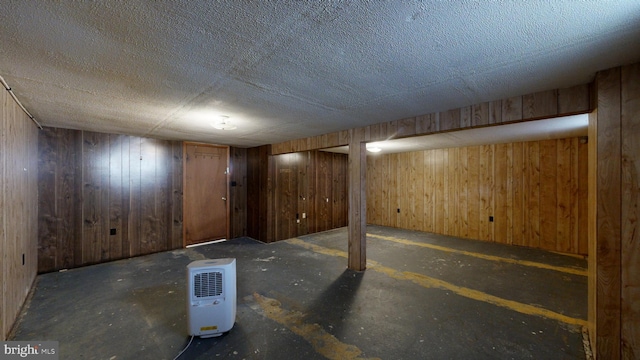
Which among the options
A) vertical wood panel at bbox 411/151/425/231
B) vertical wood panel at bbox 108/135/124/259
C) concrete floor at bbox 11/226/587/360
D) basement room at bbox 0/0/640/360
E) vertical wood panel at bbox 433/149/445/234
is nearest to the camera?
basement room at bbox 0/0/640/360

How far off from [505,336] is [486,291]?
91 cm

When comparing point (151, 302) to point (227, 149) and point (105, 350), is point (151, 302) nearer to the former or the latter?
point (105, 350)

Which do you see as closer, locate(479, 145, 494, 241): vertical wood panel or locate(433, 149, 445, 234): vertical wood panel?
locate(479, 145, 494, 241): vertical wood panel

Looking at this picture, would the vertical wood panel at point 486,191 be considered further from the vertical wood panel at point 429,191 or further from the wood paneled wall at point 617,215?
the wood paneled wall at point 617,215

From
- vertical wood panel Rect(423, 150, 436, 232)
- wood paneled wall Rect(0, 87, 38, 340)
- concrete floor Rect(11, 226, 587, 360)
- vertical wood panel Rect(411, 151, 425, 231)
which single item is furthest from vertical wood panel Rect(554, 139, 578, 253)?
wood paneled wall Rect(0, 87, 38, 340)

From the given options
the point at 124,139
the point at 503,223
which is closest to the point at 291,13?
the point at 124,139

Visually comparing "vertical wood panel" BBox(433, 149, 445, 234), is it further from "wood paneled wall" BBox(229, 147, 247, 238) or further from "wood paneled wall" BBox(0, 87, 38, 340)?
"wood paneled wall" BBox(0, 87, 38, 340)

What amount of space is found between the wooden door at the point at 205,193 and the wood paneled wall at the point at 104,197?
0.60 feet

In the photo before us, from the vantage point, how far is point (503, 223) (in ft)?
16.5

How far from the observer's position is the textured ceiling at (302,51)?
1118 mm

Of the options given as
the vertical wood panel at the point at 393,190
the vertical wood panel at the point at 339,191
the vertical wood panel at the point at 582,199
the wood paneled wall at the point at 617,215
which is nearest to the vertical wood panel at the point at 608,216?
the wood paneled wall at the point at 617,215

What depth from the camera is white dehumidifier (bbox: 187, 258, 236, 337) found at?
6.69 ft

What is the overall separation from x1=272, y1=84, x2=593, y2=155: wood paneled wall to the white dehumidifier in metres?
2.50

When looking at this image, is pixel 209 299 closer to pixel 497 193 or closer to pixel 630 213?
pixel 630 213
